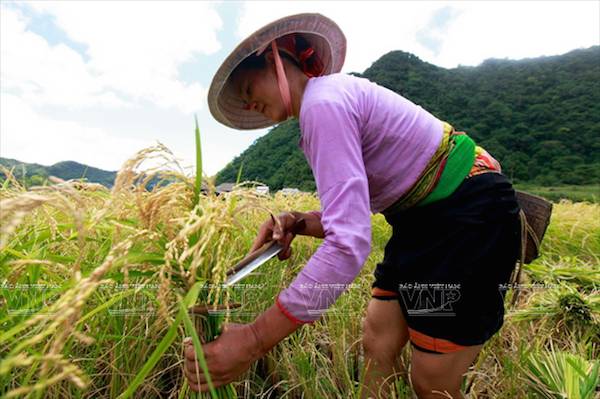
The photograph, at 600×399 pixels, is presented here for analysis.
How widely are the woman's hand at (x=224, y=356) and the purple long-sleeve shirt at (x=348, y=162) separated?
115mm

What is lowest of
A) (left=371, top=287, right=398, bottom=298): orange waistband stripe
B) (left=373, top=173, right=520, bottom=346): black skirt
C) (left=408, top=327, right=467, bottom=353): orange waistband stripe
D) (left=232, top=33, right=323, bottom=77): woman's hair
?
(left=408, top=327, right=467, bottom=353): orange waistband stripe

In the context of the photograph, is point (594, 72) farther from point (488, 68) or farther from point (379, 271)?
point (379, 271)

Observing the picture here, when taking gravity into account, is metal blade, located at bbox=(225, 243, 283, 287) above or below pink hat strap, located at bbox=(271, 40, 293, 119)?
below

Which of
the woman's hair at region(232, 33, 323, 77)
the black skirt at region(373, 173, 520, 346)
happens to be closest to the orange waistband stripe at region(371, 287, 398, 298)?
the black skirt at region(373, 173, 520, 346)

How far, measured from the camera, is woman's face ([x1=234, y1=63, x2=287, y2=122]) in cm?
120

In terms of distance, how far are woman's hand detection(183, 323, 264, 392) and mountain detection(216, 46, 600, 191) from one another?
21218mm

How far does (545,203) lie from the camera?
1508 millimetres

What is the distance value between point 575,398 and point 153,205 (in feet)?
4.41

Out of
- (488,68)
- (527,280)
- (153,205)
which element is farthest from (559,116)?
(153,205)

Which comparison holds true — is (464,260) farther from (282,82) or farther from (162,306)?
(162,306)

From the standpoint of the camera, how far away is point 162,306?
641 mm

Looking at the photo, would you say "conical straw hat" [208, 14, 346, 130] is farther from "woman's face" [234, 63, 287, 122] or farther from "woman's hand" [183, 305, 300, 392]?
"woman's hand" [183, 305, 300, 392]

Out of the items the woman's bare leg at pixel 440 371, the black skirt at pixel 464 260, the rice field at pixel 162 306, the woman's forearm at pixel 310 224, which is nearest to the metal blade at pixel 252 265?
the rice field at pixel 162 306

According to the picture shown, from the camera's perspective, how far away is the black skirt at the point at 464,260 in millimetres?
1237
